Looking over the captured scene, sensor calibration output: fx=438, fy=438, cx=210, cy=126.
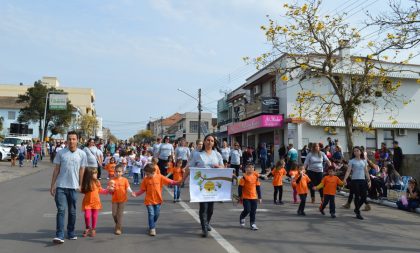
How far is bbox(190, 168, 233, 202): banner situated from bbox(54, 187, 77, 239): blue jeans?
2.00 metres

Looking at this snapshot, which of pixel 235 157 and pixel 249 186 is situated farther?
pixel 235 157

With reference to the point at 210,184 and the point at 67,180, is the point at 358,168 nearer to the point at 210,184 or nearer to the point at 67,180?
the point at 210,184

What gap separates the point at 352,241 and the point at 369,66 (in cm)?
1096

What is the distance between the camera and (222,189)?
8.01m

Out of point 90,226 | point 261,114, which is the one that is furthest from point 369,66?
point 261,114

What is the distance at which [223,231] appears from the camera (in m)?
8.17

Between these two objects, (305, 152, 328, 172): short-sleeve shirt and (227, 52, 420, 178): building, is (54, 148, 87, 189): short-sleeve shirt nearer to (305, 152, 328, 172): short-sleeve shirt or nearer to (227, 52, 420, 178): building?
(305, 152, 328, 172): short-sleeve shirt

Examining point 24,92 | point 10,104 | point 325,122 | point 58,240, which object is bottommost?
point 58,240

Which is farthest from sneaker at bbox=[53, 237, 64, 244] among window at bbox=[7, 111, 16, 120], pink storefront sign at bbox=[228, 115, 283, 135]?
window at bbox=[7, 111, 16, 120]

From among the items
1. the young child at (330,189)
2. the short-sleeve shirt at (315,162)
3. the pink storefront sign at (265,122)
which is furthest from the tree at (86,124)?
the young child at (330,189)

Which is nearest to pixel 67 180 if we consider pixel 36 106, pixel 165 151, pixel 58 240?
pixel 58 240

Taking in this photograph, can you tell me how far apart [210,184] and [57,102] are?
4590 cm

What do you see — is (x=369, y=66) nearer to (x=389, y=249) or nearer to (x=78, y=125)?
(x=389, y=249)

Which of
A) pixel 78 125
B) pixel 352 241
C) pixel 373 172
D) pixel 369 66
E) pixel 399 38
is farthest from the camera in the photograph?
pixel 78 125
